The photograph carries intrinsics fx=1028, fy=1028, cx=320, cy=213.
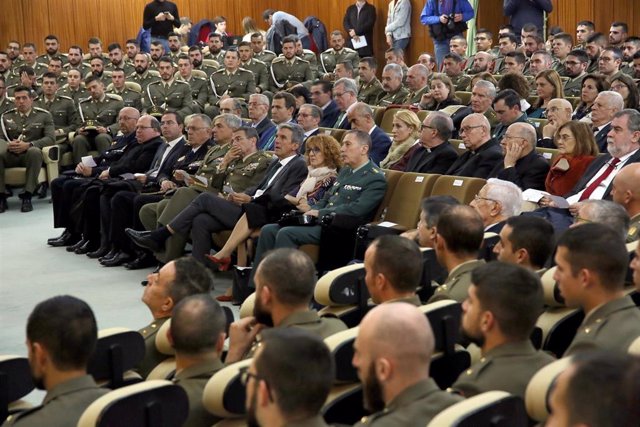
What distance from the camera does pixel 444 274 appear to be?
421cm

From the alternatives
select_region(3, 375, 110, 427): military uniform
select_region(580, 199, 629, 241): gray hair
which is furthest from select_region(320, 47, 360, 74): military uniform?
select_region(3, 375, 110, 427): military uniform

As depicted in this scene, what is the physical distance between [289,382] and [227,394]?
1.67ft

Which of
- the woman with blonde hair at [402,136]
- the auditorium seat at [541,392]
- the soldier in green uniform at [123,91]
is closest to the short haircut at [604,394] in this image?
the auditorium seat at [541,392]

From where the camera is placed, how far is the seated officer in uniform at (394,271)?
3.15 meters

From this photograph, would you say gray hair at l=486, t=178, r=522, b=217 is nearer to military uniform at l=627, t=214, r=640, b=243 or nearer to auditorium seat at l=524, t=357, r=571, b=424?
military uniform at l=627, t=214, r=640, b=243

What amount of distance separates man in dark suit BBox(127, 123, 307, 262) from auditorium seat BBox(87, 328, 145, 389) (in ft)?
10.8

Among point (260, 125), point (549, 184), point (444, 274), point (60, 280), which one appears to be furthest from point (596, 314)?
point (260, 125)

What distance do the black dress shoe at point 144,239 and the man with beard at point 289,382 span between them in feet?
15.6

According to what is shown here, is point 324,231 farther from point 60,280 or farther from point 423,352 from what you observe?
point 423,352

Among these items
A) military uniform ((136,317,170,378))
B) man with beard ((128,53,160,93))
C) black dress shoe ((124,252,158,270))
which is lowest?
black dress shoe ((124,252,158,270))

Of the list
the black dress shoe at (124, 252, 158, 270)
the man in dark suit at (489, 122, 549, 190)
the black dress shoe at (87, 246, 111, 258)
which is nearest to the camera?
the man in dark suit at (489, 122, 549, 190)

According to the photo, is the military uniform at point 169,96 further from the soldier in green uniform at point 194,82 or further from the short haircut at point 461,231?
the short haircut at point 461,231

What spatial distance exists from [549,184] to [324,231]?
1.29m

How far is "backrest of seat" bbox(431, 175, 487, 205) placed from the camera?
5508 millimetres
